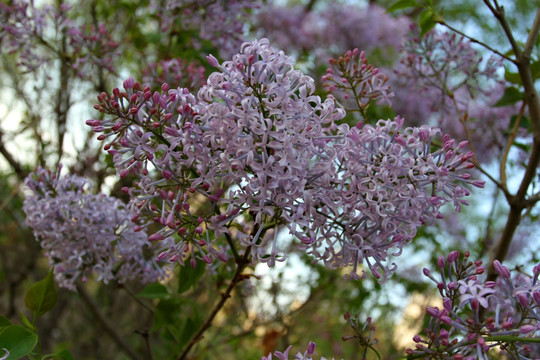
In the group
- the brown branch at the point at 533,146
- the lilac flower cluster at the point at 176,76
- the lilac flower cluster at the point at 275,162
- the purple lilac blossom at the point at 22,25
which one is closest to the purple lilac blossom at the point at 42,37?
the purple lilac blossom at the point at 22,25

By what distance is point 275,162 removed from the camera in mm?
995

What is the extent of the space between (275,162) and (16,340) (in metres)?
A: 0.72

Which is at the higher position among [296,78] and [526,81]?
[526,81]

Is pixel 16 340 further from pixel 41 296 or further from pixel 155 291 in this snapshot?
pixel 155 291

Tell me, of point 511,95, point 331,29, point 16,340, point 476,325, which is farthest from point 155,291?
point 331,29

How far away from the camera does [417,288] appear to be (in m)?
3.46

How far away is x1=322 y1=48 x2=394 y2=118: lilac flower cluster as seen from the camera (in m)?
1.42

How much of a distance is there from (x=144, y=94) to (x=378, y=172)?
1.79 feet

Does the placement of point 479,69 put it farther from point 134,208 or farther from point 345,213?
point 134,208

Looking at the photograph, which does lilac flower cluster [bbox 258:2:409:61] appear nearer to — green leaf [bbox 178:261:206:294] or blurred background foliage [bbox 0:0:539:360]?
blurred background foliage [bbox 0:0:539:360]

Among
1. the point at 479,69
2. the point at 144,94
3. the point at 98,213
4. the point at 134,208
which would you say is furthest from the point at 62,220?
the point at 479,69

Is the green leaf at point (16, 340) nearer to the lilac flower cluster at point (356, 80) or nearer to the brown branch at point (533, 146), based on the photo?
the lilac flower cluster at point (356, 80)

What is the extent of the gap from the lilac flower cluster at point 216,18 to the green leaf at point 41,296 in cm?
152

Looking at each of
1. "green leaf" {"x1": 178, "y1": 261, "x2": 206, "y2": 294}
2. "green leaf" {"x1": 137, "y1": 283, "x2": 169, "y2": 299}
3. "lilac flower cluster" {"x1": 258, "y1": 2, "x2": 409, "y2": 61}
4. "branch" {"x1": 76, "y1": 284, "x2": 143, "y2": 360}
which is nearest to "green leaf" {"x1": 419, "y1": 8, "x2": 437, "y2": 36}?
"green leaf" {"x1": 178, "y1": 261, "x2": 206, "y2": 294}
